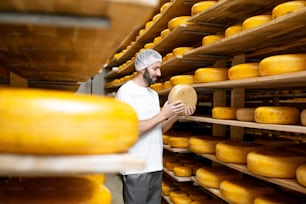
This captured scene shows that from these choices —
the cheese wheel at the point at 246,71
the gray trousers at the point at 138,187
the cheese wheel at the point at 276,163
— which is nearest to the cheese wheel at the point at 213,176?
the gray trousers at the point at 138,187

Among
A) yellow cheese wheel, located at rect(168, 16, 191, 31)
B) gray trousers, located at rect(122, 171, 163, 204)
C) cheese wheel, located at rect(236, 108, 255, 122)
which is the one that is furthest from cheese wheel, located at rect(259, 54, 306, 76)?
yellow cheese wheel, located at rect(168, 16, 191, 31)

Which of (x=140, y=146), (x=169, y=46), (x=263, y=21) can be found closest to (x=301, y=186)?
(x=263, y=21)

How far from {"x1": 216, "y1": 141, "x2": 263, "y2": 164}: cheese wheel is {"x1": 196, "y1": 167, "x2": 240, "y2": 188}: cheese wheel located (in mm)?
269

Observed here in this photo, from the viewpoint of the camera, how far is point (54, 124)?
0.60 meters

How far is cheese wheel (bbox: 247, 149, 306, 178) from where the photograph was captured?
1.80m

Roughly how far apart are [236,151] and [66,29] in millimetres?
1727

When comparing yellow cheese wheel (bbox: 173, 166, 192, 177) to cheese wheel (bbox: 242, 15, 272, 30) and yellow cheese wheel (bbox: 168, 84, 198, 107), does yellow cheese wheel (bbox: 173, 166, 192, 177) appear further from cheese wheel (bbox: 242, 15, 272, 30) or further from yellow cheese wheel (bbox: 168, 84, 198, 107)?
cheese wheel (bbox: 242, 15, 272, 30)

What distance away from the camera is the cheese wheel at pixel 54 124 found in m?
0.59

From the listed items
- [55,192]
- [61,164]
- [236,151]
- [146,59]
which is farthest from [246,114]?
[61,164]

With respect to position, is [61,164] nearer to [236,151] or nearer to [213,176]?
[236,151]

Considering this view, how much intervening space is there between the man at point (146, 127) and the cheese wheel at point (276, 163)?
0.75 m

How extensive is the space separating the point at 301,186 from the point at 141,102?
127cm

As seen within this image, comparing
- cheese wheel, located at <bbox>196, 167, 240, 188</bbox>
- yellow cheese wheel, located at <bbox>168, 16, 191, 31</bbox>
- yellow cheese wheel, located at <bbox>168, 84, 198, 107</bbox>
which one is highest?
yellow cheese wheel, located at <bbox>168, 16, 191, 31</bbox>

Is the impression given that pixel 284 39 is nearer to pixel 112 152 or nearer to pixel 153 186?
pixel 153 186
